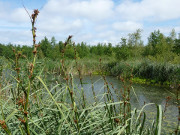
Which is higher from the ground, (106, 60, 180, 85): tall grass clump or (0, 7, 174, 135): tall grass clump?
(0, 7, 174, 135): tall grass clump

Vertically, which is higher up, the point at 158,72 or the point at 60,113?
the point at 60,113

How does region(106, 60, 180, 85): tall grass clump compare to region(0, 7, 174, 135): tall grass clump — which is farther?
region(106, 60, 180, 85): tall grass clump

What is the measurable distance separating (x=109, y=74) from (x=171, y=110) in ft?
34.8

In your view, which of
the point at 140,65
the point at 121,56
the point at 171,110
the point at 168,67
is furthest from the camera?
the point at 121,56

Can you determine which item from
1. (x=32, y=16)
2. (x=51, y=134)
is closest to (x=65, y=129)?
(x=51, y=134)

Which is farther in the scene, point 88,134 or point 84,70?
point 84,70

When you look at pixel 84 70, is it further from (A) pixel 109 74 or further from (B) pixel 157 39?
(B) pixel 157 39

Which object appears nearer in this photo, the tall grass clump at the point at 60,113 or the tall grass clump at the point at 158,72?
the tall grass clump at the point at 60,113

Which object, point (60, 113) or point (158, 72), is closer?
point (60, 113)

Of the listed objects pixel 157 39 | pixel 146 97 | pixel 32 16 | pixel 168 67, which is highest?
pixel 157 39

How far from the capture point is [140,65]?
12031 millimetres

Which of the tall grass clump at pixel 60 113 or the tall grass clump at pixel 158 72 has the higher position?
the tall grass clump at pixel 60 113

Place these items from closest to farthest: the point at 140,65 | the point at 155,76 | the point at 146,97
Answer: the point at 146,97, the point at 155,76, the point at 140,65

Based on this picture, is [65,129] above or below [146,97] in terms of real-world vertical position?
above
